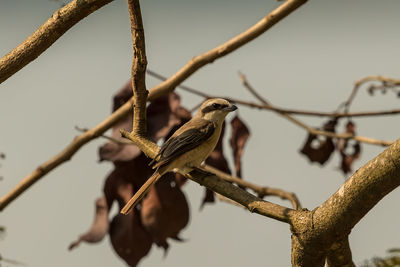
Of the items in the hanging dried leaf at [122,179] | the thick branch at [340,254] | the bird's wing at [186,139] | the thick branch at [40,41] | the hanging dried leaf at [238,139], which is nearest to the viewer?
the thick branch at [340,254]

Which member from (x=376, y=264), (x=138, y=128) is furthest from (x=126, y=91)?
(x=376, y=264)

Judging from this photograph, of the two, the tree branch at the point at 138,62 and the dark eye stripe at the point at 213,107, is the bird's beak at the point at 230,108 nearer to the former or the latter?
the dark eye stripe at the point at 213,107

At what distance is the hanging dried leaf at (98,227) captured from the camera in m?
4.56

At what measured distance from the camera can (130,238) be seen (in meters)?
4.49

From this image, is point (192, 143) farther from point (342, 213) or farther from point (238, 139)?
point (342, 213)

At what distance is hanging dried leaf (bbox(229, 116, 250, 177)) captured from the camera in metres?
4.95

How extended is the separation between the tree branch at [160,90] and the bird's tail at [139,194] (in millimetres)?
395

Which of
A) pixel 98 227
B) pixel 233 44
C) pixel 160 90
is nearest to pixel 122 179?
pixel 98 227

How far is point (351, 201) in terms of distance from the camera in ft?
8.16

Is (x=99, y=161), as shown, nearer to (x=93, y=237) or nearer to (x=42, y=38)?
(x=93, y=237)

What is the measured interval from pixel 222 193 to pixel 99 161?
169 cm

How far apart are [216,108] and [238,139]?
0.91ft

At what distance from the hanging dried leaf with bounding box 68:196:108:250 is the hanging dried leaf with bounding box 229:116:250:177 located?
1.00 meters

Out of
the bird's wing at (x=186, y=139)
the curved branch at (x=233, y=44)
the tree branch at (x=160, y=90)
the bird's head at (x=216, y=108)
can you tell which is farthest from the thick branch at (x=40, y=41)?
the bird's head at (x=216, y=108)
